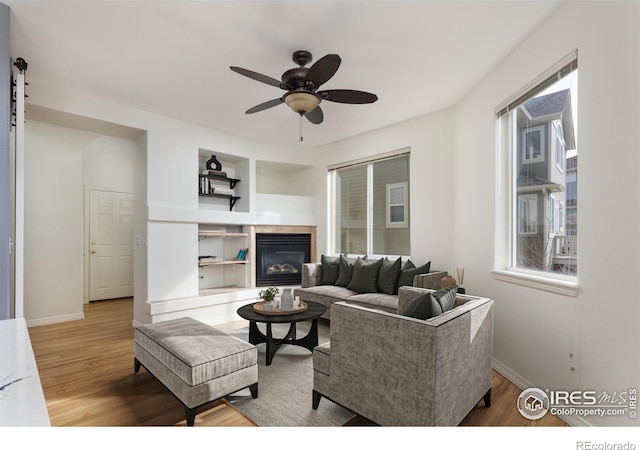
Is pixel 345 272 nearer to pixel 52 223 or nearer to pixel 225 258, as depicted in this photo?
pixel 225 258

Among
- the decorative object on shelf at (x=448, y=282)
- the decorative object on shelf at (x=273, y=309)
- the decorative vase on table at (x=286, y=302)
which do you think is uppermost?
the decorative object on shelf at (x=448, y=282)

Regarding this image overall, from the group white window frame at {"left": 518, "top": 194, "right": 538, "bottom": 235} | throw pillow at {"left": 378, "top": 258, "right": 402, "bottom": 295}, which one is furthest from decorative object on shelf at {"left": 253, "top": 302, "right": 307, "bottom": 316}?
white window frame at {"left": 518, "top": 194, "right": 538, "bottom": 235}

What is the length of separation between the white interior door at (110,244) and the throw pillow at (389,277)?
15.6 feet

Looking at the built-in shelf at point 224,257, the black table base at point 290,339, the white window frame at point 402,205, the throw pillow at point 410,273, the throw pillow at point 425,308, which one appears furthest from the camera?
the built-in shelf at point 224,257

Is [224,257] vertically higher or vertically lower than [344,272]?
higher

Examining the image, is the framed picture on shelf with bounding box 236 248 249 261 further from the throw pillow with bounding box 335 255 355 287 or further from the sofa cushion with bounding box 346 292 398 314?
the sofa cushion with bounding box 346 292 398 314

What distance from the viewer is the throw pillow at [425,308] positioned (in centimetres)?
182

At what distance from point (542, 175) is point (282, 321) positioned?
2.32 meters

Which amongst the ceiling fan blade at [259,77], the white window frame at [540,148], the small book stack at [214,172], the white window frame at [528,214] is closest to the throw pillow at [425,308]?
the white window frame at [528,214]

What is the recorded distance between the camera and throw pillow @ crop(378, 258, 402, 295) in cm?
390

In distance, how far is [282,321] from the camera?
2.80 meters

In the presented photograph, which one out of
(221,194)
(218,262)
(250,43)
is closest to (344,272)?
(218,262)

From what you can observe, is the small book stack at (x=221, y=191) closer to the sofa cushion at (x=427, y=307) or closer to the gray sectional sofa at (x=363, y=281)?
the gray sectional sofa at (x=363, y=281)

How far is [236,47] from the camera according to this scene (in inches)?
100
